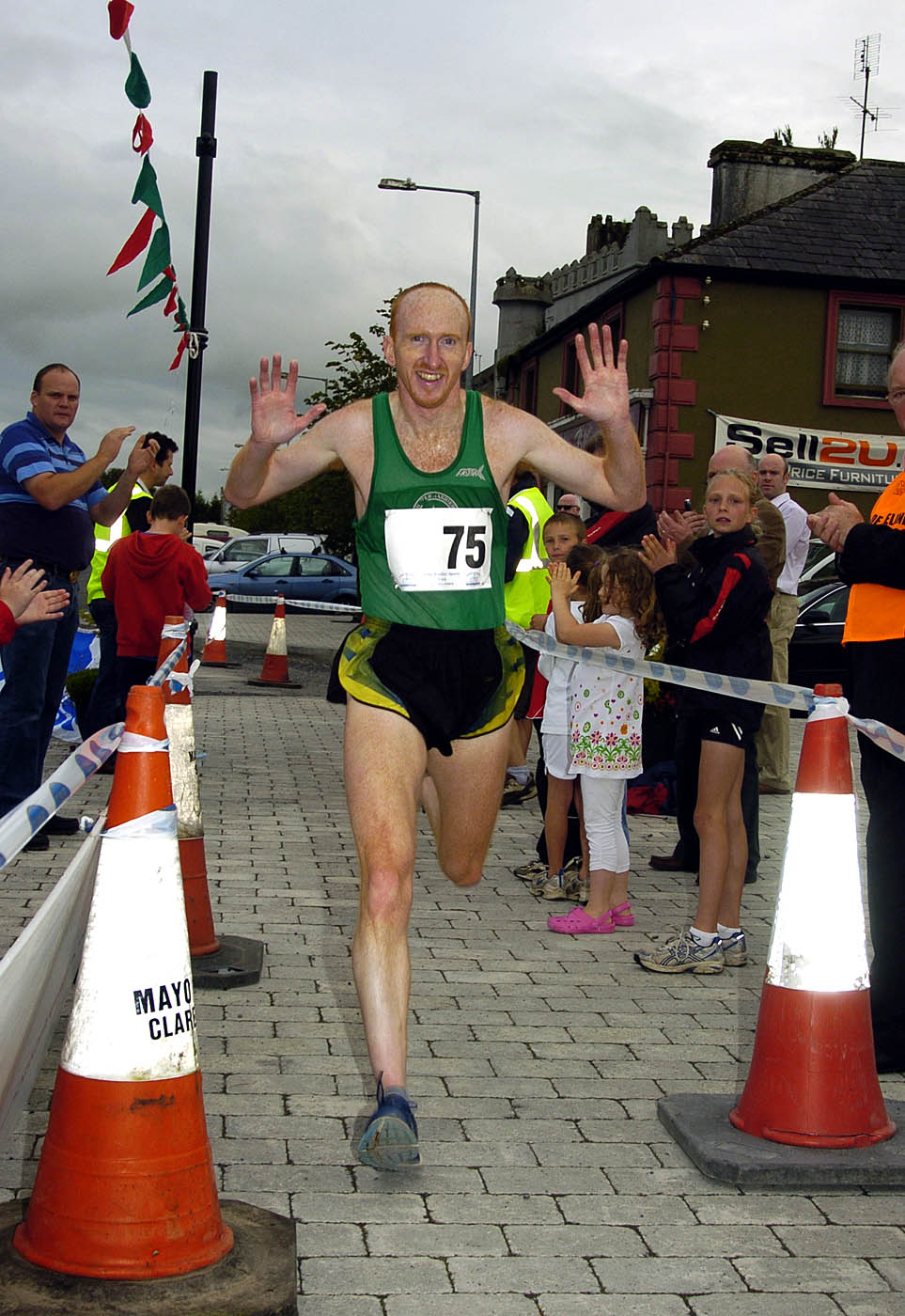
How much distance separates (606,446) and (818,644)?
42.7 ft

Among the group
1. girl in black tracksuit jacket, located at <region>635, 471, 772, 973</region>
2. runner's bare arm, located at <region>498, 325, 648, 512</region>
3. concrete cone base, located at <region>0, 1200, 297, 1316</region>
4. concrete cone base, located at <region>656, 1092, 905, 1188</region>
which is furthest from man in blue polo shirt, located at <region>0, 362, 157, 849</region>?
concrete cone base, located at <region>0, 1200, 297, 1316</region>

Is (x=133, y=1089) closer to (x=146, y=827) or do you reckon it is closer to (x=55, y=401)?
(x=146, y=827)

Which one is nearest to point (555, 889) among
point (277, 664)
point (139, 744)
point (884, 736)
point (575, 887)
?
point (575, 887)

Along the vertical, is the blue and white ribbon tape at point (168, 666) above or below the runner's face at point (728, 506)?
below

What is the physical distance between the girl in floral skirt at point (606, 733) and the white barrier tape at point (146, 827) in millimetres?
3313

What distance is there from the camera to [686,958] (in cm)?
581

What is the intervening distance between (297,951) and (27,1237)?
2897mm

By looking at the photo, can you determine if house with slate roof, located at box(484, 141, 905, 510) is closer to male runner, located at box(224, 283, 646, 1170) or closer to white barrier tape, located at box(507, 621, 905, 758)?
white barrier tape, located at box(507, 621, 905, 758)

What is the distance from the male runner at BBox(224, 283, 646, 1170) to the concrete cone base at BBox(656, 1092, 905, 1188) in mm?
956

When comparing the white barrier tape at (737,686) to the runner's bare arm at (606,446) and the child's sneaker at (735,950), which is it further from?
the child's sneaker at (735,950)

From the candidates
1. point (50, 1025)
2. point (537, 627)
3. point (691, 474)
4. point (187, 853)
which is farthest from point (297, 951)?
point (691, 474)

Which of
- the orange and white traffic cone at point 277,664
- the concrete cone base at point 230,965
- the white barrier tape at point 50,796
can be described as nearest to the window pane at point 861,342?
the orange and white traffic cone at point 277,664

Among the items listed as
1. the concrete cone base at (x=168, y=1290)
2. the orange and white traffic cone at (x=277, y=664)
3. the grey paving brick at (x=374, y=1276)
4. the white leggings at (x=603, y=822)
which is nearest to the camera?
the concrete cone base at (x=168, y=1290)

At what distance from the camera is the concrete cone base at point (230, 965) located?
5.30 m
